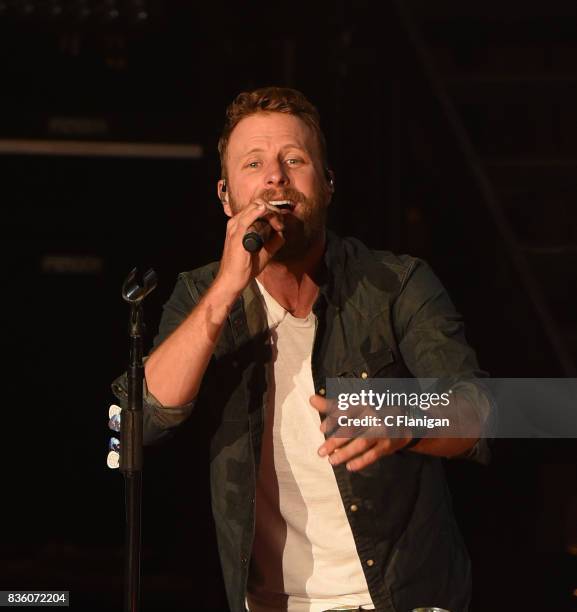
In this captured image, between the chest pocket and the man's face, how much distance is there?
0.92 feet

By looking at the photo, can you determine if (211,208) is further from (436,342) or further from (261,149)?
(436,342)

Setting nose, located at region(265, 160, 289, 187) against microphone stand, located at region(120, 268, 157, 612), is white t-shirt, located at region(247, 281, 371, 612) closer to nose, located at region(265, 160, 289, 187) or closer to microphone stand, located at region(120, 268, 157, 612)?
microphone stand, located at region(120, 268, 157, 612)

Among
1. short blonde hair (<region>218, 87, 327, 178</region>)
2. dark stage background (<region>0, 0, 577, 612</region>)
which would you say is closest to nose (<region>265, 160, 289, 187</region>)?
short blonde hair (<region>218, 87, 327, 178</region>)

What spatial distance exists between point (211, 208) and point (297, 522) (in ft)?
5.75

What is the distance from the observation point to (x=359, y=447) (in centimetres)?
181

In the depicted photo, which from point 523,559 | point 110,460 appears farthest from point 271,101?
point 523,559

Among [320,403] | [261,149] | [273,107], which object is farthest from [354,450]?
[273,107]

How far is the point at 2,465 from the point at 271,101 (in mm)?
2212

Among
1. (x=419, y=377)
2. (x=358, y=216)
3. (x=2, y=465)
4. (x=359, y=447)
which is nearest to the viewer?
(x=359, y=447)

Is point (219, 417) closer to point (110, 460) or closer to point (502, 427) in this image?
point (110, 460)

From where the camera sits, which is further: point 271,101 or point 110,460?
point 271,101

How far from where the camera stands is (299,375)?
2.28m

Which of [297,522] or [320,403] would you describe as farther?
[297,522]

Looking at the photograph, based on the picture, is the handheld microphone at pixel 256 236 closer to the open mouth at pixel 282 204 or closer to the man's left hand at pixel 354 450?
the open mouth at pixel 282 204
